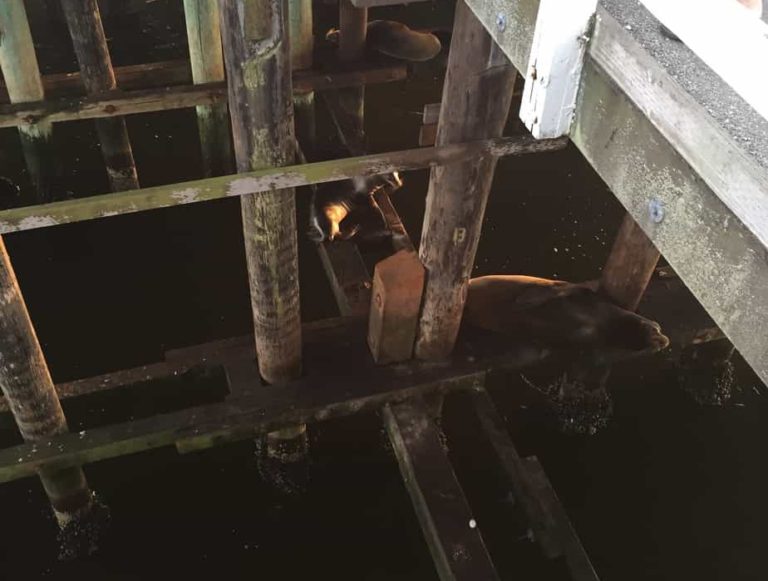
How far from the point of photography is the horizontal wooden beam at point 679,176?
150 centimetres

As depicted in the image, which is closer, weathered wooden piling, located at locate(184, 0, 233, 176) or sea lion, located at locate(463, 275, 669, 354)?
sea lion, located at locate(463, 275, 669, 354)

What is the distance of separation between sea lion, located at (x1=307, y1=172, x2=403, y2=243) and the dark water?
89 centimetres

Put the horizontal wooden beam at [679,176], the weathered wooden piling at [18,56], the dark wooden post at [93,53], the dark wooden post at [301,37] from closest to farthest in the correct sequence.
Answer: the horizontal wooden beam at [679,176] → the weathered wooden piling at [18,56] → the dark wooden post at [93,53] → the dark wooden post at [301,37]

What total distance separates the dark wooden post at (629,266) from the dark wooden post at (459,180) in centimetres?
103

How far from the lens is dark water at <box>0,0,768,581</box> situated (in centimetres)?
486

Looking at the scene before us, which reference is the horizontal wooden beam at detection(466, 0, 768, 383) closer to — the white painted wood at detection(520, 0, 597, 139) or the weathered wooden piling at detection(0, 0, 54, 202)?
the white painted wood at detection(520, 0, 597, 139)

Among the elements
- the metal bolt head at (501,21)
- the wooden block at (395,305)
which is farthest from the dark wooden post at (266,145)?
the metal bolt head at (501,21)

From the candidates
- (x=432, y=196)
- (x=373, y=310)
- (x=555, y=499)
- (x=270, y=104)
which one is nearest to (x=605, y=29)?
(x=270, y=104)

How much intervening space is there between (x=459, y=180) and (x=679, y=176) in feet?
6.49

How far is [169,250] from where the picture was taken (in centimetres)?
664

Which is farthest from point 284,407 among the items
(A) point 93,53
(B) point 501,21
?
(A) point 93,53

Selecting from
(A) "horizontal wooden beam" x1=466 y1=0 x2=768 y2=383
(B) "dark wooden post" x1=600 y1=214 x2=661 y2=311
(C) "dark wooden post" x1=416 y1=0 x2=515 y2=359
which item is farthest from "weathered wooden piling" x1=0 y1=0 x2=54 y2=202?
(A) "horizontal wooden beam" x1=466 y1=0 x2=768 y2=383

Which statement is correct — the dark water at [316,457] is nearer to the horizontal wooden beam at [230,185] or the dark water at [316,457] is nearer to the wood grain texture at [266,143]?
the wood grain texture at [266,143]

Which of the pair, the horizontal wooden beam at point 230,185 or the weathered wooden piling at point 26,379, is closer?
the horizontal wooden beam at point 230,185
